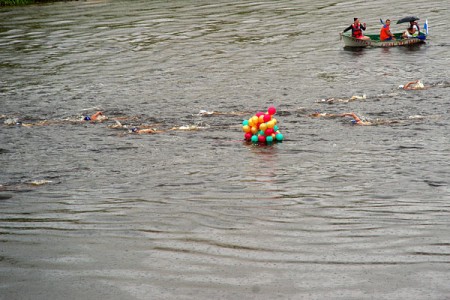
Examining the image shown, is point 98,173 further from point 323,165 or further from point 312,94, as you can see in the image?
point 312,94

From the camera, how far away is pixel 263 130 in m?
15.2

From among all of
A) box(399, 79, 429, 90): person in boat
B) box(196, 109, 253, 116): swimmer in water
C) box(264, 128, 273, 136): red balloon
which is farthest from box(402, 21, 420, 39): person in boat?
box(264, 128, 273, 136): red balloon

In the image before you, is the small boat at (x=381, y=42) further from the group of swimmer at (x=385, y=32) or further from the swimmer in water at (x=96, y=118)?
the swimmer in water at (x=96, y=118)

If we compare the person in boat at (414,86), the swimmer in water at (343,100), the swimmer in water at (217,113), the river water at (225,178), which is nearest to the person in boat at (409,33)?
the river water at (225,178)

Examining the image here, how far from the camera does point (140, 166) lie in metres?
13.5

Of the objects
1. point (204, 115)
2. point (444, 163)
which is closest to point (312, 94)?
point (204, 115)

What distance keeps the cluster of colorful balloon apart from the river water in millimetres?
259

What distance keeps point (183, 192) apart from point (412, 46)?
20.1 meters

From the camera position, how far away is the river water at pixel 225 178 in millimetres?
7703

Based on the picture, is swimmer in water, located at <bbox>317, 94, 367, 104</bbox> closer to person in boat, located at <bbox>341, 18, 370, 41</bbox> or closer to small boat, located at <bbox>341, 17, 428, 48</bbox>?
small boat, located at <bbox>341, 17, 428, 48</bbox>

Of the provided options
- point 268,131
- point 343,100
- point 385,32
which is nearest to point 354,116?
point 268,131

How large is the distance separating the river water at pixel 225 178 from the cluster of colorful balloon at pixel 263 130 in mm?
259

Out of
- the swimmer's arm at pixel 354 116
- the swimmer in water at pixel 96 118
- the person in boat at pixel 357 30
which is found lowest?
the swimmer's arm at pixel 354 116

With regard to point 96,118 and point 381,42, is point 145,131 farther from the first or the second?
point 381,42
